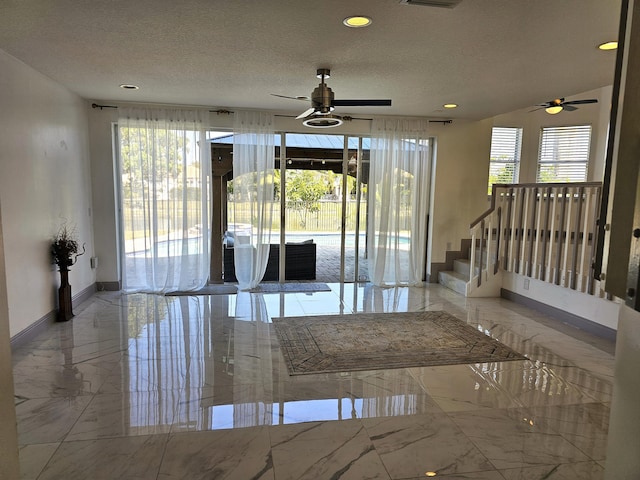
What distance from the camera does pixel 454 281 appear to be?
6.06 m

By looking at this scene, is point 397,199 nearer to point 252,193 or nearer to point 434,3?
point 252,193

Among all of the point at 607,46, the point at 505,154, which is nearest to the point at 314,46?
the point at 607,46

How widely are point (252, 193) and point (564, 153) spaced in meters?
5.69

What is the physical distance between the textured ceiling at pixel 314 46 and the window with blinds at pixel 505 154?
113 inches

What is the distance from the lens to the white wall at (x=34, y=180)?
11.5ft

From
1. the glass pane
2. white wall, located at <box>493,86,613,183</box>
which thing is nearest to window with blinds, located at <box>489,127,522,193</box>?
white wall, located at <box>493,86,613,183</box>

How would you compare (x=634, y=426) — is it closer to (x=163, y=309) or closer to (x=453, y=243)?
(x=163, y=309)

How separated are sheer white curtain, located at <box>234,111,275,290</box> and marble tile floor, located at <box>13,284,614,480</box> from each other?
173 centimetres

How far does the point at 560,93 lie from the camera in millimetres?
4500

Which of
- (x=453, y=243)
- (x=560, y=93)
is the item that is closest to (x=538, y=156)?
(x=453, y=243)

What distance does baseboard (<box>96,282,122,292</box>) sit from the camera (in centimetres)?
570

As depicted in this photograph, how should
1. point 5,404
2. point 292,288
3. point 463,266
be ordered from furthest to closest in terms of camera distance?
point 463,266, point 292,288, point 5,404

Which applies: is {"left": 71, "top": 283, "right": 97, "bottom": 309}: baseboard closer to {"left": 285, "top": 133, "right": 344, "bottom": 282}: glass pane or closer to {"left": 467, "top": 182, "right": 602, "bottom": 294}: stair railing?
{"left": 285, "top": 133, "right": 344, "bottom": 282}: glass pane

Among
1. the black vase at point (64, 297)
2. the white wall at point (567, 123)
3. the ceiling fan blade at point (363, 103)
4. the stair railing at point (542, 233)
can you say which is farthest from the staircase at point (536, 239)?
the black vase at point (64, 297)
